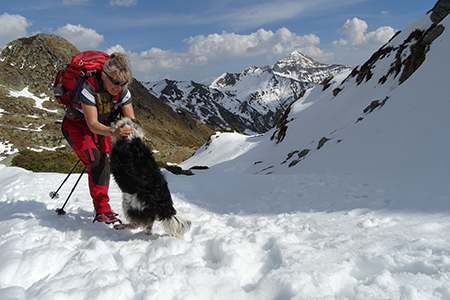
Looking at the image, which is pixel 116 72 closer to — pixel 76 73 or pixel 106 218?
pixel 76 73

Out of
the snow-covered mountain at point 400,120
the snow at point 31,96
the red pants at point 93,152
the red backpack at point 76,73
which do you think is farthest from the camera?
the snow at point 31,96

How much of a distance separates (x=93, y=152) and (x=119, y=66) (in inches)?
66.4

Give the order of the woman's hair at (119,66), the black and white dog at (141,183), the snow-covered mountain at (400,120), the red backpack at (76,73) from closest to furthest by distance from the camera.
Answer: the black and white dog at (141,183) → the woman's hair at (119,66) → the red backpack at (76,73) → the snow-covered mountain at (400,120)

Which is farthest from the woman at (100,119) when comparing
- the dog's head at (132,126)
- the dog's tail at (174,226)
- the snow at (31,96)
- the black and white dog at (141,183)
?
the snow at (31,96)

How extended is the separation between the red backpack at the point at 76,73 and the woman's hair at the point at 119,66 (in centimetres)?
39

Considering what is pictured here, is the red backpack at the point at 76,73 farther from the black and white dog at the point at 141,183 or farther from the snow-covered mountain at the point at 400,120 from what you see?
the snow-covered mountain at the point at 400,120

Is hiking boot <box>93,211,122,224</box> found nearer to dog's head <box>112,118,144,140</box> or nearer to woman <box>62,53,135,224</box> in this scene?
woman <box>62,53,135,224</box>

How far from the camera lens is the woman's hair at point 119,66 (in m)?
4.07

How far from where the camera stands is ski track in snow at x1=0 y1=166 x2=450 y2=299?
266 cm

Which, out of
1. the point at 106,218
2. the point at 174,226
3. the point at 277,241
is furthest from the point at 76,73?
the point at 277,241

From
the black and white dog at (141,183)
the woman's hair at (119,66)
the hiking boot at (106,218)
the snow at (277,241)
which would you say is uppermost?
the woman's hair at (119,66)

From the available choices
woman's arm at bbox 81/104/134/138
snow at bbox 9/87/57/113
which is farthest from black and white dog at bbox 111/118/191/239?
snow at bbox 9/87/57/113

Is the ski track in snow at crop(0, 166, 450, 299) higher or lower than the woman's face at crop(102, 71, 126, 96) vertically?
lower

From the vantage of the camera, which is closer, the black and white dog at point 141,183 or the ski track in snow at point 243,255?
the ski track in snow at point 243,255
